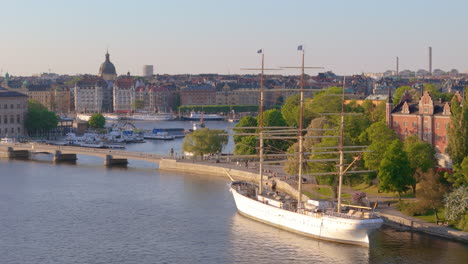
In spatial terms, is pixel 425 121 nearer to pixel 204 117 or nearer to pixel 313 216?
pixel 313 216

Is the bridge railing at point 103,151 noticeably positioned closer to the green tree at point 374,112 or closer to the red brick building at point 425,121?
the green tree at point 374,112

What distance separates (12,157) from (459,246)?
1679 inches

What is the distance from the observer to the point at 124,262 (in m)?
30.8

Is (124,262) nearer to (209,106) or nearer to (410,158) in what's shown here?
(410,158)

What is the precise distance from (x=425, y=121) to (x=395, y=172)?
11.9 m

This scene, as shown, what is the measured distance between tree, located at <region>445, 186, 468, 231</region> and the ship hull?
3227 mm

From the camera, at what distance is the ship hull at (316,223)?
3312 cm

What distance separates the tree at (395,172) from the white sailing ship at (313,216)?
3.29 metres

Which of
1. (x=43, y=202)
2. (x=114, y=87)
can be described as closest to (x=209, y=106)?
(x=114, y=87)

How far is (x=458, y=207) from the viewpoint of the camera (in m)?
34.1

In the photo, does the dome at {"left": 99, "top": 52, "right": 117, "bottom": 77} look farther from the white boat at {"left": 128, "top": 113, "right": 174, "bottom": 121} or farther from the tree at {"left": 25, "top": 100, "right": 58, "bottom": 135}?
the tree at {"left": 25, "top": 100, "right": 58, "bottom": 135}

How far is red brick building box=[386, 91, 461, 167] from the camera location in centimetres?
4859

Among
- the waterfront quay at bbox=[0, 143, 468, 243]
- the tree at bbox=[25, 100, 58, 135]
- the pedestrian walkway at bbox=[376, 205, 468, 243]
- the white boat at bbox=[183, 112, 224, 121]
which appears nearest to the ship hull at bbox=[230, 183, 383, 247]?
the pedestrian walkway at bbox=[376, 205, 468, 243]

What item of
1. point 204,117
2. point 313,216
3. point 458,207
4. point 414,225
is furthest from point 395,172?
point 204,117
